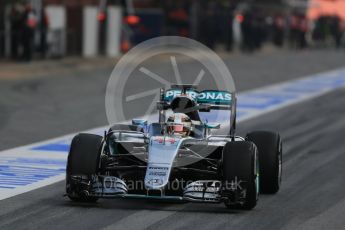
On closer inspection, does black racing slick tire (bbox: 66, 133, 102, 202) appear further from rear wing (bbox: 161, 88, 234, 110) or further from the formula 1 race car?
rear wing (bbox: 161, 88, 234, 110)

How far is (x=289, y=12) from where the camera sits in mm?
57594

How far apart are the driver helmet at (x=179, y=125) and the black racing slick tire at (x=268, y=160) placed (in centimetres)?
85

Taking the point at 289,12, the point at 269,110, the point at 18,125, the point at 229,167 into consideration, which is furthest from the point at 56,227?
the point at 289,12

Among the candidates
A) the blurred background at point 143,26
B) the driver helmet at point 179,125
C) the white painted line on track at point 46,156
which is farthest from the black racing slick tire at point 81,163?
the blurred background at point 143,26

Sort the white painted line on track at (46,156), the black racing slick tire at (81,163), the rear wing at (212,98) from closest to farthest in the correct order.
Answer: the black racing slick tire at (81,163), the rear wing at (212,98), the white painted line on track at (46,156)

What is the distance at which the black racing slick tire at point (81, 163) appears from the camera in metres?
11.2

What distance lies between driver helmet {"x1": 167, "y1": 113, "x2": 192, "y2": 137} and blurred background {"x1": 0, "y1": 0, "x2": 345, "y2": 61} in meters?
21.1

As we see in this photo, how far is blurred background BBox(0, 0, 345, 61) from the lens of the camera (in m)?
33.6

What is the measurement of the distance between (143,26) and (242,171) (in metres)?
31.1

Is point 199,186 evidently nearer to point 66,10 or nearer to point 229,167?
point 229,167

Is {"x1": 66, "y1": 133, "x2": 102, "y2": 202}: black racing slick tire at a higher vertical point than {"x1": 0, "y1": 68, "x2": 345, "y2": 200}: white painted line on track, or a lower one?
higher
